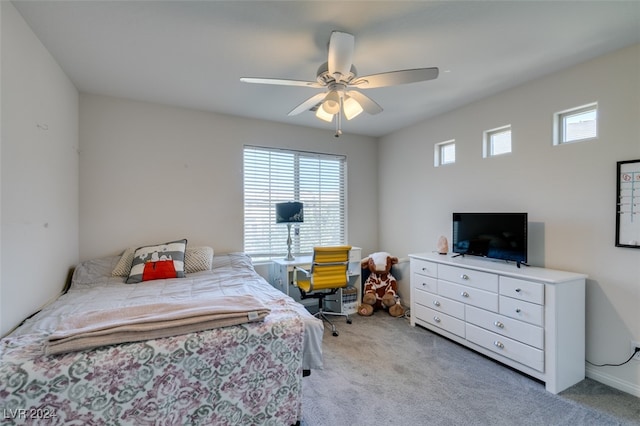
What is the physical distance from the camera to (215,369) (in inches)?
55.5

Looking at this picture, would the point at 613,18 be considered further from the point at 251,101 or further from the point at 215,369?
the point at 215,369

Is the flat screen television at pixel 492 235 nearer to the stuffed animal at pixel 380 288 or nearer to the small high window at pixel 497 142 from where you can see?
the small high window at pixel 497 142

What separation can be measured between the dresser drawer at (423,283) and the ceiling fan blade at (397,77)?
2.09 metres

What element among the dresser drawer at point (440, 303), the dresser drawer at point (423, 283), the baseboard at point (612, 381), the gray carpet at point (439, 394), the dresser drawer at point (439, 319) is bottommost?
the gray carpet at point (439, 394)

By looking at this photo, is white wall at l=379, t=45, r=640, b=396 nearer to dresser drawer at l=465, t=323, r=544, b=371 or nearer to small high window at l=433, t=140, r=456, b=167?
small high window at l=433, t=140, r=456, b=167

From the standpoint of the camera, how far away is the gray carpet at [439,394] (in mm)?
1814

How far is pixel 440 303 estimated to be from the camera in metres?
2.95

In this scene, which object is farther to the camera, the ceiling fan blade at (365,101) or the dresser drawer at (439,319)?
the dresser drawer at (439,319)

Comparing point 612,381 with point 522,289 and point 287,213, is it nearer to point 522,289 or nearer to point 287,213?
point 522,289

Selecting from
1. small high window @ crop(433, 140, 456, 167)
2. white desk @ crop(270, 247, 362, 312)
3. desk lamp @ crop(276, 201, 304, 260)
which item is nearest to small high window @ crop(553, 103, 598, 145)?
small high window @ crop(433, 140, 456, 167)

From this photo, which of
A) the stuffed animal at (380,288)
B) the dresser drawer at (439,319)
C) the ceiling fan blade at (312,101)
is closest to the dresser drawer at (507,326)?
the dresser drawer at (439,319)

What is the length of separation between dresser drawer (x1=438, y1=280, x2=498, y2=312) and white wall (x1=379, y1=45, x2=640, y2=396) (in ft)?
1.97

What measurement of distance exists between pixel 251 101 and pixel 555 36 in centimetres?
263

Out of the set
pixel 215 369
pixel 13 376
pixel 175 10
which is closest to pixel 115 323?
pixel 13 376
